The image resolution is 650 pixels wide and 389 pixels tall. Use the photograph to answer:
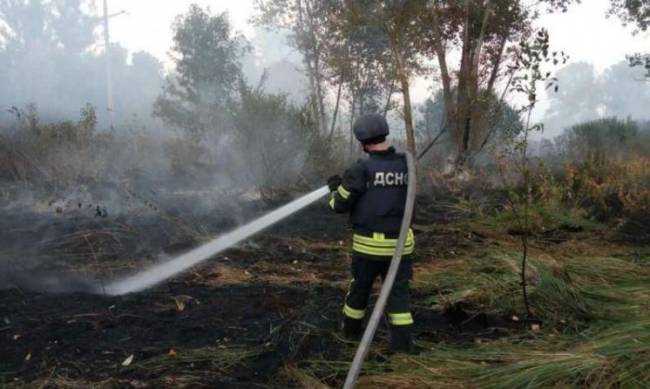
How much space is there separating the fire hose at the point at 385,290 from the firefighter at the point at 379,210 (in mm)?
127

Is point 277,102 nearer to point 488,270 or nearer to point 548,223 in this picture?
point 548,223

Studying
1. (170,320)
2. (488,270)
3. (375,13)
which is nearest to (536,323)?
(488,270)

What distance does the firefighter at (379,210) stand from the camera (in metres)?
3.27

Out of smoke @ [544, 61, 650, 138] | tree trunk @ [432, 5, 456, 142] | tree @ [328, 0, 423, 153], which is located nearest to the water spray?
tree @ [328, 0, 423, 153]

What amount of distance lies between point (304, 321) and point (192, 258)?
2.38 metres

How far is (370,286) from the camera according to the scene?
3.39 meters

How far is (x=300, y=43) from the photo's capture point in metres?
17.8

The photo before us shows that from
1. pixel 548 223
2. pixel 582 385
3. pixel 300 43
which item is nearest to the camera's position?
pixel 582 385

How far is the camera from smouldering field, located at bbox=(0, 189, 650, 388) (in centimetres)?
281

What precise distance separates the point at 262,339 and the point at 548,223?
16.9ft

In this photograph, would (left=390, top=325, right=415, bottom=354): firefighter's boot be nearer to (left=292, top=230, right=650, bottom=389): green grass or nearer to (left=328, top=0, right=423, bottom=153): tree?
(left=292, top=230, right=650, bottom=389): green grass

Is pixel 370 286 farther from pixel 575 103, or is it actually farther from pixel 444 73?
pixel 575 103

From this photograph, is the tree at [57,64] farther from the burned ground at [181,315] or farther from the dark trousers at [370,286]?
the dark trousers at [370,286]

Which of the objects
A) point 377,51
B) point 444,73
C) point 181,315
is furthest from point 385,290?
point 377,51
